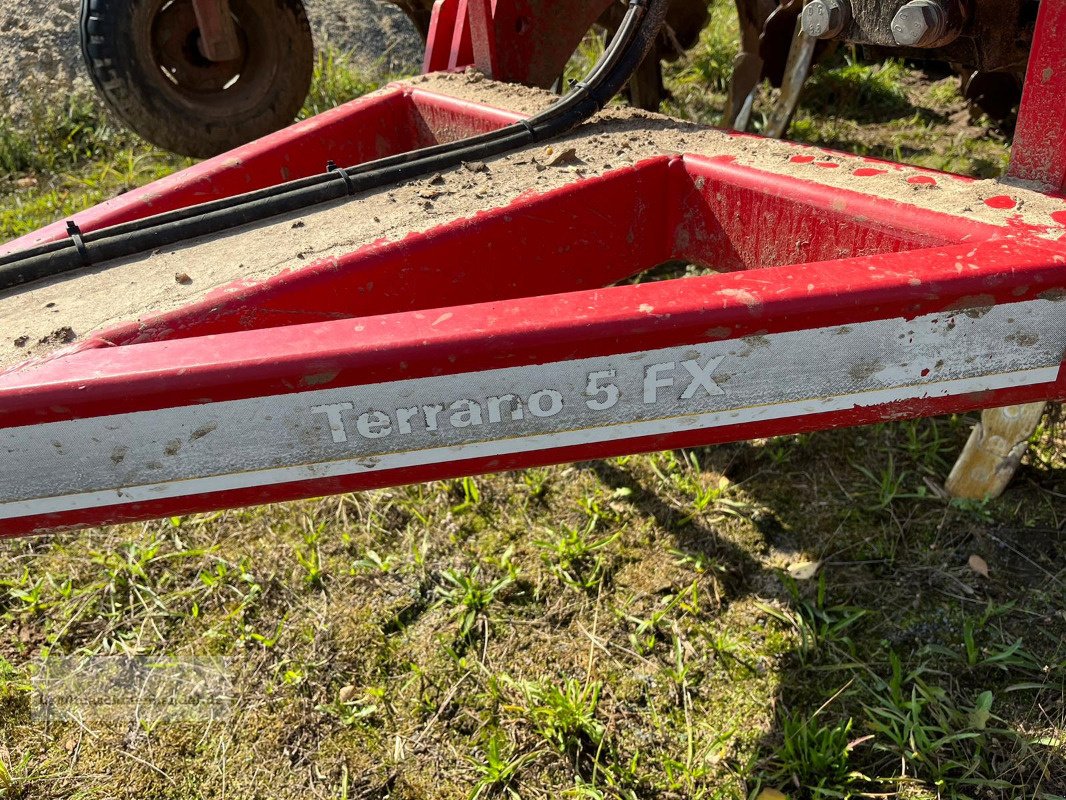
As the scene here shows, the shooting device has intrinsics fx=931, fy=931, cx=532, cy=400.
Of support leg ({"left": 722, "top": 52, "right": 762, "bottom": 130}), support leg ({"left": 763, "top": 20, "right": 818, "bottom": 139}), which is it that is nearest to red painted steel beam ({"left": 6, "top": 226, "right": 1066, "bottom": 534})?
support leg ({"left": 763, "top": 20, "right": 818, "bottom": 139})

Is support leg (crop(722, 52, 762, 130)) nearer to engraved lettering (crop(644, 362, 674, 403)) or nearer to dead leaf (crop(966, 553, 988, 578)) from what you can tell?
dead leaf (crop(966, 553, 988, 578))

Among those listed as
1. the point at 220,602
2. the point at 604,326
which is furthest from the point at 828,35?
the point at 220,602

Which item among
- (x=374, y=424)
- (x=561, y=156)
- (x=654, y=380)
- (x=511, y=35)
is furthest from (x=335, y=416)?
(x=511, y=35)

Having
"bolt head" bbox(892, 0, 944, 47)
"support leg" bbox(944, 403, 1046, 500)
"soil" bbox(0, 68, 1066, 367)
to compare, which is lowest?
"support leg" bbox(944, 403, 1046, 500)

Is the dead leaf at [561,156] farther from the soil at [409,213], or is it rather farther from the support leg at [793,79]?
the support leg at [793,79]

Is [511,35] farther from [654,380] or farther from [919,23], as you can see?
[654,380]

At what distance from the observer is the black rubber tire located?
241 cm

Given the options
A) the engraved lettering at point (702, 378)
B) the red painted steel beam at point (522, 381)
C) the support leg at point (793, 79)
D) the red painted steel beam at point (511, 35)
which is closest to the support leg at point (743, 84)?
the support leg at point (793, 79)

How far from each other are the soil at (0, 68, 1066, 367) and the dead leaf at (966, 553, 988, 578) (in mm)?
942

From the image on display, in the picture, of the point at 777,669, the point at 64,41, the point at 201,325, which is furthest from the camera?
the point at 64,41

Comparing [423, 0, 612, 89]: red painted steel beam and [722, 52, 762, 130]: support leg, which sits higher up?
[423, 0, 612, 89]: red painted steel beam

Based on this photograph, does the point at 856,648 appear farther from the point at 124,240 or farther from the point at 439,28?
the point at 439,28

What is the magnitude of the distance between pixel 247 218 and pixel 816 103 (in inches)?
136

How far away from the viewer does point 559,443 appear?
1332 mm
